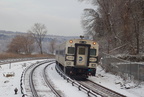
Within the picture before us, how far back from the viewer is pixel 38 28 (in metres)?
103

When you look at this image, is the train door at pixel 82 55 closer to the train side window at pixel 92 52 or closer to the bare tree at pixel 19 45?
the train side window at pixel 92 52

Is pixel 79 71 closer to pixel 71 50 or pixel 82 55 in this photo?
Result: pixel 82 55

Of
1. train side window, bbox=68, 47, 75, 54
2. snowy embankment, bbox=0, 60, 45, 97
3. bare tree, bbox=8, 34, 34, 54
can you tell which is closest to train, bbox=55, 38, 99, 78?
train side window, bbox=68, 47, 75, 54

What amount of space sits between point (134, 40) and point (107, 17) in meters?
9.62

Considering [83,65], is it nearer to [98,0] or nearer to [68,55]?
[68,55]

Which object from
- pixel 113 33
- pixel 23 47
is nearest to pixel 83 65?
pixel 113 33

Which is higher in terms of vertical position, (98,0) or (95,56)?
(98,0)

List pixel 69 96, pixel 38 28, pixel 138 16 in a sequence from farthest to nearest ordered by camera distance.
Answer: pixel 38 28 → pixel 138 16 → pixel 69 96

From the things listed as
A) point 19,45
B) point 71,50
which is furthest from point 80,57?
point 19,45

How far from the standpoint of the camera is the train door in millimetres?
19781

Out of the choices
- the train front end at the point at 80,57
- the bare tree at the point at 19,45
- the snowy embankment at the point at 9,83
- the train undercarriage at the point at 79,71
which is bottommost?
the snowy embankment at the point at 9,83

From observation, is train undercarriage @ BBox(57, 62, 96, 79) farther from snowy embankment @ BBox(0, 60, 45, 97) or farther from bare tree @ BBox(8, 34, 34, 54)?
bare tree @ BBox(8, 34, 34, 54)

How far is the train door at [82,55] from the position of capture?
19781 millimetres

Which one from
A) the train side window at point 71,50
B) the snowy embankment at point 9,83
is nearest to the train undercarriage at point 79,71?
the train side window at point 71,50
